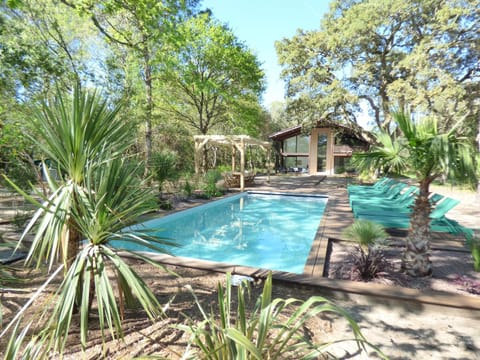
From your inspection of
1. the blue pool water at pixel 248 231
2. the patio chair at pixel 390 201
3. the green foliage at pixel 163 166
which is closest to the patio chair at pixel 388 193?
the patio chair at pixel 390 201

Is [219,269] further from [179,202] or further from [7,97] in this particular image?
[179,202]

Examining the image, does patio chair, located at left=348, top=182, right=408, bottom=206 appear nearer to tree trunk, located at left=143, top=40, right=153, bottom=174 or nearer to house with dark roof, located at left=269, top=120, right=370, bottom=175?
tree trunk, located at left=143, top=40, right=153, bottom=174

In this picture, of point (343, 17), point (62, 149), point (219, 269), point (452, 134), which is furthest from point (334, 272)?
point (343, 17)

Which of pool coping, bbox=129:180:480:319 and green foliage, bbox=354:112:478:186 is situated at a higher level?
green foliage, bbox=354:112:478:186

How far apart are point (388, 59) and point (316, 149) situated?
10510 millimetres

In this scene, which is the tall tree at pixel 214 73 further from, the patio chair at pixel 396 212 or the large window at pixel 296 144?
the large window at pixel 296 144

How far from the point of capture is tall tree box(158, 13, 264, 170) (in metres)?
12.4

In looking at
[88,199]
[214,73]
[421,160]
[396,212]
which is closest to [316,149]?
[214,73]

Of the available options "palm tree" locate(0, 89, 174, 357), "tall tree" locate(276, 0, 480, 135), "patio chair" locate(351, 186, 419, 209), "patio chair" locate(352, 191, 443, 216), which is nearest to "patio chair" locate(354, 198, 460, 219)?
"patio chair" locate(352, 191, 443, 216)

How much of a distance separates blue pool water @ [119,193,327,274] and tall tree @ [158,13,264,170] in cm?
587

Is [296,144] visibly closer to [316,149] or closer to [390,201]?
[316,149]

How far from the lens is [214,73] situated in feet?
43.8

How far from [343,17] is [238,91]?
6.68 m

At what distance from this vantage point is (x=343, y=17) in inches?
543
